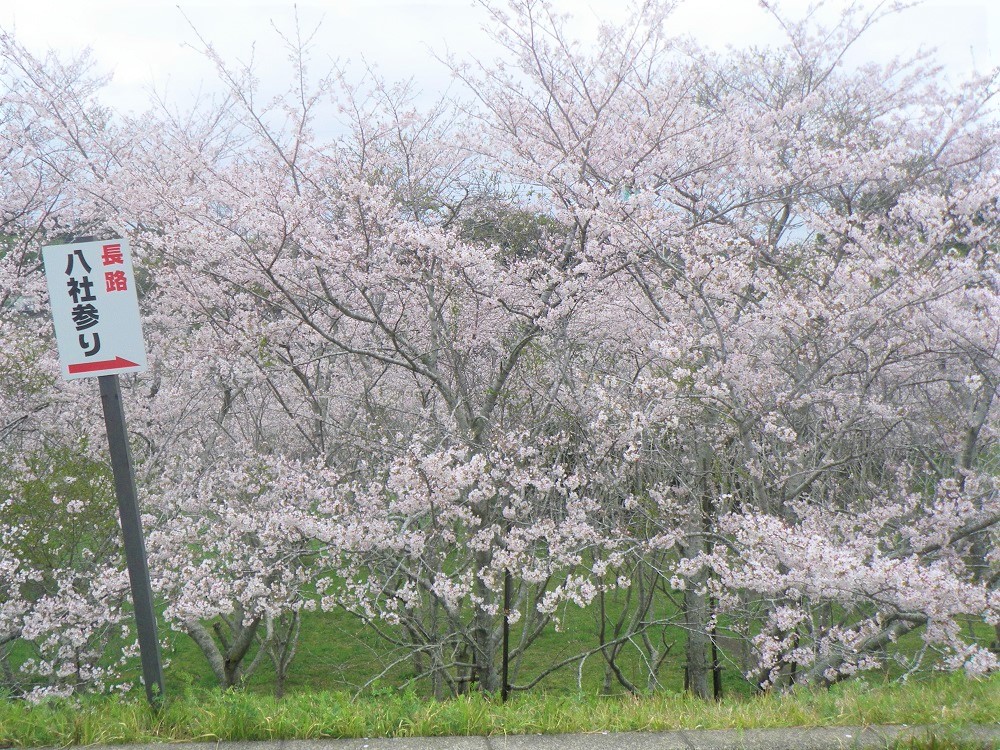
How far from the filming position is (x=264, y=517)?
5816 millimetres

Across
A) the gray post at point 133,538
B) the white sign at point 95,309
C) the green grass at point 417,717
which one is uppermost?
the white sign at point 95,309

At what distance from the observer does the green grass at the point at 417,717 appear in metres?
3.24

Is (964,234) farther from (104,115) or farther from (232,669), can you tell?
(104,115)

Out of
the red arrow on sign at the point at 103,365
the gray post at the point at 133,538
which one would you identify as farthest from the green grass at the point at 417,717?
the red arrow on sign at the point at 103,365

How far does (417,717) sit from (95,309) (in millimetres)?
2315

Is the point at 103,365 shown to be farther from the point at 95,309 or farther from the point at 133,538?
the point at 133,538

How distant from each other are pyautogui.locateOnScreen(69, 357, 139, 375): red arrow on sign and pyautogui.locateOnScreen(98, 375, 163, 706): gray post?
0.24 ft

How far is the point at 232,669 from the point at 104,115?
6816 millimetres

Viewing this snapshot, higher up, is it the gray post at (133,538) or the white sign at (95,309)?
the white sign at (95,309)

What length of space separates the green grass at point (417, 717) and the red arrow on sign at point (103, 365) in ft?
5.06

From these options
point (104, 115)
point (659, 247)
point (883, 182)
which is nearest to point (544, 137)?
point (659, 247)

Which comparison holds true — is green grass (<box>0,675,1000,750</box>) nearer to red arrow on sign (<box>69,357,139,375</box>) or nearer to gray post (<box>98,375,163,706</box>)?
gray post (<box>98,375,163,706</box>)

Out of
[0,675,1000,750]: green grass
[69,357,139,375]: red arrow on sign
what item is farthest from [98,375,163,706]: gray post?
[0,675,1000,750]: green grass

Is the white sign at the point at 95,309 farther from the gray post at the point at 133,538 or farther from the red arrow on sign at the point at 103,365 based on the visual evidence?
the gray post at the point at 133,538
